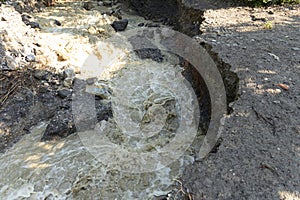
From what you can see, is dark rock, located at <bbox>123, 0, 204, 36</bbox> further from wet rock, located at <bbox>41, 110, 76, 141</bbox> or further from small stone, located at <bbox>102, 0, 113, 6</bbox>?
wet rock, located at <bbox>41, 110, 76, 141</bbox>

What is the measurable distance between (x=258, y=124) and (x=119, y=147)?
248 cm

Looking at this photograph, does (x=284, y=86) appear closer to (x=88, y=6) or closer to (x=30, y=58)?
(x=30, y=58)

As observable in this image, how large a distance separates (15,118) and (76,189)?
2.41 meters

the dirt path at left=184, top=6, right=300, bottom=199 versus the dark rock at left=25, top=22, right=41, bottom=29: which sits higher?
the dirt path at left=184, top=6, right=300, bottom=199

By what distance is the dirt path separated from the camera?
3.10m

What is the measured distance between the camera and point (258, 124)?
12.5 feet

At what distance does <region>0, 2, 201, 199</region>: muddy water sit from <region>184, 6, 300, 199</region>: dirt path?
2.27 feet

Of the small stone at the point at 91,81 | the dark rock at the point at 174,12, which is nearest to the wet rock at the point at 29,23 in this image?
the small stone at the point at 91,81

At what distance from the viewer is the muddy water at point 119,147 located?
14.7ft

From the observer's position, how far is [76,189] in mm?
4434

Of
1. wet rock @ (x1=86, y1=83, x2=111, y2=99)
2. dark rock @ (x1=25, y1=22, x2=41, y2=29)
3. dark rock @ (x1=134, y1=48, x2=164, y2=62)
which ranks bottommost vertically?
dark rock @ (x1=134, y1=48, x2=164, y2=62)

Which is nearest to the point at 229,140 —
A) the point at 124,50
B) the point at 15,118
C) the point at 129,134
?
the point at 129,134

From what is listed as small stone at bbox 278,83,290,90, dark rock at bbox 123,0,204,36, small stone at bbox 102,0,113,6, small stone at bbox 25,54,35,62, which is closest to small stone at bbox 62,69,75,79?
small stone at bbox 25,54,35,62

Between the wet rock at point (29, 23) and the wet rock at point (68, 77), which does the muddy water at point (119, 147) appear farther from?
the wet rock at point (29, 23)
